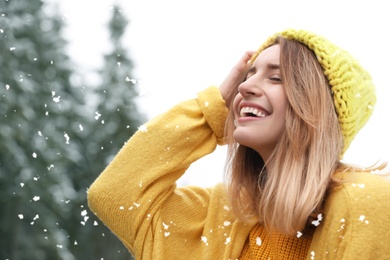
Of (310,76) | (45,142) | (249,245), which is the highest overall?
(310,76)

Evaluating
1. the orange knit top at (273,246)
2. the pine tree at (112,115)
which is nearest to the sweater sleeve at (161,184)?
the orange knit top at (273,246)

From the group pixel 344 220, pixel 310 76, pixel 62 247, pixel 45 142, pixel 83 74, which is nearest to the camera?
pixel 344 220

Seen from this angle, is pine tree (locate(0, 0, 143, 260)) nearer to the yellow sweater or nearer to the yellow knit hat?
the yellow sweater

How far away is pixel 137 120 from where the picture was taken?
17.0m

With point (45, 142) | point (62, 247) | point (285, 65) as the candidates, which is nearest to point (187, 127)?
point (285, 65)

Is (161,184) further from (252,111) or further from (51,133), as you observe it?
(51,133)

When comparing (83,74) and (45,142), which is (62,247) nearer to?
(45,142)

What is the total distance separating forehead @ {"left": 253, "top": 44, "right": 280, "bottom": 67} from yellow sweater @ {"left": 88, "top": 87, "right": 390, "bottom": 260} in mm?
230

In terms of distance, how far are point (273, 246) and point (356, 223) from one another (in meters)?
0.35

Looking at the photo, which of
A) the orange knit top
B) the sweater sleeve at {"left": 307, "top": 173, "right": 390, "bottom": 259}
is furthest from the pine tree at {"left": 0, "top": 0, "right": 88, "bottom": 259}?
the sweater sleeve at {"left": 307, "top": 173, "right": 390, "bottom": 259}

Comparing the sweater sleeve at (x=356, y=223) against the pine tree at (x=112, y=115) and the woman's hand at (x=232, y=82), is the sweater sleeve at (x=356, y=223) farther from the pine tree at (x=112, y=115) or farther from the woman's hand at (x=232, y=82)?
the pine tree at (x=112, y=115)

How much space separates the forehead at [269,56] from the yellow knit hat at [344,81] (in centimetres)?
6

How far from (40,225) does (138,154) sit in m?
9.65

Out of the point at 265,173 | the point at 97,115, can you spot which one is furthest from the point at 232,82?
the point at 97,115
